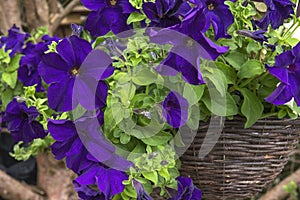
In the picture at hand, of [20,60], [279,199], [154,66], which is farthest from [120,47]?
[279,199]

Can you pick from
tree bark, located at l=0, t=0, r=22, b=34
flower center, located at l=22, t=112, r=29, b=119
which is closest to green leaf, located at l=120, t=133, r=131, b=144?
flower center, located at l=22, t=112, r=29, b=119

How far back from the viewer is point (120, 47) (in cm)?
70

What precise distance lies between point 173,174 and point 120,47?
0.66 feet

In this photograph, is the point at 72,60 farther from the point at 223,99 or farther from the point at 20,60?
the point at 20,60

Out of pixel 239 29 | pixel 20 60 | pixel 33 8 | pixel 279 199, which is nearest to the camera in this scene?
pixel 239 29

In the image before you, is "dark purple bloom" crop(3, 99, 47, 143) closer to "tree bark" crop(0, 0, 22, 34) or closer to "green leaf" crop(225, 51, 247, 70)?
"green leaf" crop(225, 51, 247, 70)

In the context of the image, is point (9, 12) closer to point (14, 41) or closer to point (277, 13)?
point (14, 41)

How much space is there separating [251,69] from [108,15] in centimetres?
22

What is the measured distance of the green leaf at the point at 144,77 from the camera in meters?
0.68

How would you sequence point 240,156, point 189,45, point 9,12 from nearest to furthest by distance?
point 189,45 → point 240,156 → point 9,12

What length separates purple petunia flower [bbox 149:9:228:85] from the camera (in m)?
0.61

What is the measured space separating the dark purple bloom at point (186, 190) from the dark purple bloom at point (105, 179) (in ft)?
0.28

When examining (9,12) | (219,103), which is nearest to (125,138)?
(219,103)

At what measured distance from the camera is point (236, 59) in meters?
0.71
